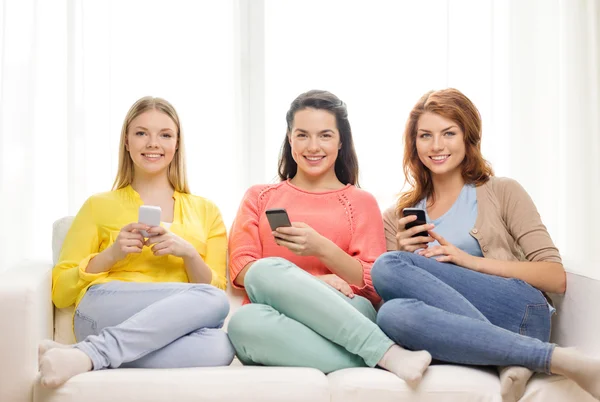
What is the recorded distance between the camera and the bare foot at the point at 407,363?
183 centimetres

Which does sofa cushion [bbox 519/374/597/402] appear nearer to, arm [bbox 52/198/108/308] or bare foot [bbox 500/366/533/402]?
Result: bare foot [bbox 500/366/533/402]

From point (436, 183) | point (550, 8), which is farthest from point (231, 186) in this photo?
point (550, 8)

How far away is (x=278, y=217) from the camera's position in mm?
2223

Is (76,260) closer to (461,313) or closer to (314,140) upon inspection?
(314,140)

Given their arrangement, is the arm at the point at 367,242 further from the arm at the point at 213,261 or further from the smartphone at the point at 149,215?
the smartphone at the point at 149,215

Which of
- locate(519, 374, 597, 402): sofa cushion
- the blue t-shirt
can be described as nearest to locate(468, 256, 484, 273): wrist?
the blue t-shirt

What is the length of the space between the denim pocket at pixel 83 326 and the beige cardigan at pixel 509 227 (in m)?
1.18

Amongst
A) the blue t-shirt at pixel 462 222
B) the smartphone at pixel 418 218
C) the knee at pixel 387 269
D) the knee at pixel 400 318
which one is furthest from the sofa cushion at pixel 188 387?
the blue t-shirt at pixel 462 222

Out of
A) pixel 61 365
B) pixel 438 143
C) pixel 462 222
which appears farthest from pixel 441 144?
pixel 61 365

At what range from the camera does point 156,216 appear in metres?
2.20

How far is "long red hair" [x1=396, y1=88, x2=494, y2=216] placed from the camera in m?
2.42

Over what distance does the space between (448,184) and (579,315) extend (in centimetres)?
61

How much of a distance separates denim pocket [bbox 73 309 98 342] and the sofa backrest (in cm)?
9

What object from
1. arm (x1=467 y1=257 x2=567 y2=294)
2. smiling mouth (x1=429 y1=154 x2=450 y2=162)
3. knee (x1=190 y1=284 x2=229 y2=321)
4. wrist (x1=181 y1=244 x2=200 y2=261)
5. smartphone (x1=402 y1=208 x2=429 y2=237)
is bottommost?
knee (x1=190 y1=284 x2=229 y2=321)
